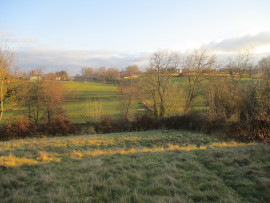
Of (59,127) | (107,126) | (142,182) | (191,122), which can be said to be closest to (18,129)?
(59,127)

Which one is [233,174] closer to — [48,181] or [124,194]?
[124,194]

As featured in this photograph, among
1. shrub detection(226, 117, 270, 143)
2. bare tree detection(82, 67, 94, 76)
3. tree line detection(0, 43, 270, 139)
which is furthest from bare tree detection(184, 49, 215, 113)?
bare tree detection(82, 67, 94, 76)

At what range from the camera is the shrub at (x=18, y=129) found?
61.0 feet

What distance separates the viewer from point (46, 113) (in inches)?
1017

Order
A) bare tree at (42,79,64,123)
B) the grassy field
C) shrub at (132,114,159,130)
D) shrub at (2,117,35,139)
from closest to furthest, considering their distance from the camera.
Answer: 1. the grassy field
2. shrub at (2,117,35,139)
3. shrub at (132,114,159,130)
4. bare tree at (42,79,64,123)

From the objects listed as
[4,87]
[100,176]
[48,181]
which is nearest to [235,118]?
[100,176]

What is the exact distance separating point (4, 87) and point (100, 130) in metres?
11.3

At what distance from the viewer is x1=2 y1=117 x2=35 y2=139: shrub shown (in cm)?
1858

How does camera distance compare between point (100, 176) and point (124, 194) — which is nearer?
point (124, 194)

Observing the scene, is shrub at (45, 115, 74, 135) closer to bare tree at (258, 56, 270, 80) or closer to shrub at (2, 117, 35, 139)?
shrub at (2, 117, 35, 139)

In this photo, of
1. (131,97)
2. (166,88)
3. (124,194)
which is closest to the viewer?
(124,194)

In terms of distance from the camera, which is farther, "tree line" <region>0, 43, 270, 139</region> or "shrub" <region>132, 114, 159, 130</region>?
"shrub" <region>132, 114, 159, 130</region>

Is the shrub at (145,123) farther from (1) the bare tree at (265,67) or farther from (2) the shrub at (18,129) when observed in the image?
(2) the shrub at (18,129)

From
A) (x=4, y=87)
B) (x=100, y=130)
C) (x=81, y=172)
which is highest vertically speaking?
(x=4, y=87)
